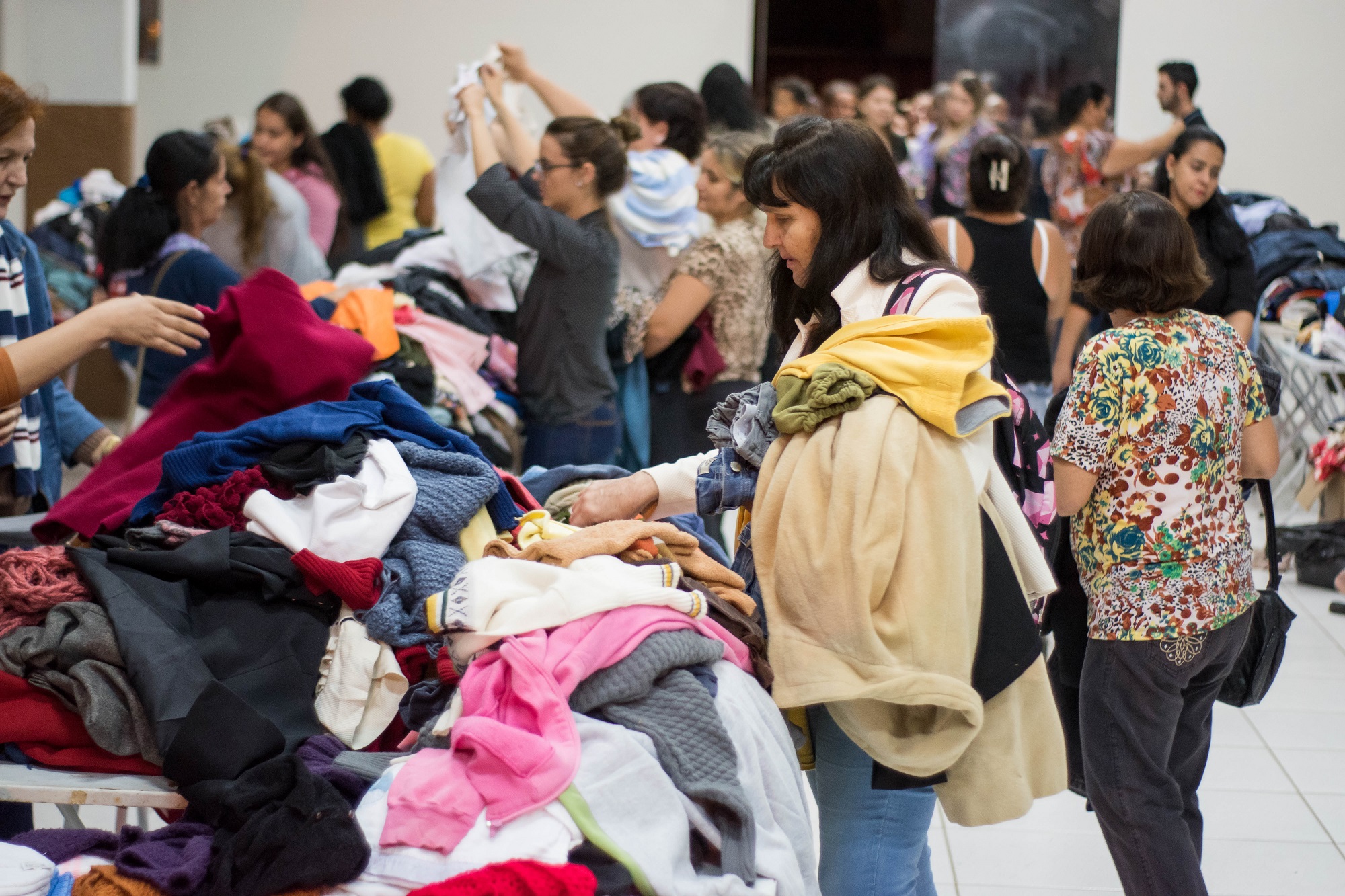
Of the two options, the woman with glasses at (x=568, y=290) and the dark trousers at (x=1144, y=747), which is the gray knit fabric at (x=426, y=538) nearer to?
the dark trousers at (x=1144, y=747)

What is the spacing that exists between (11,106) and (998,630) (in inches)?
72.7

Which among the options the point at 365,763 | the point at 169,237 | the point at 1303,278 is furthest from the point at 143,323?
the point at 1303,278

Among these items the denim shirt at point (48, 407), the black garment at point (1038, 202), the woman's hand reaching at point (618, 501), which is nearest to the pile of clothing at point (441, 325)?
the denim shirt at point (48, 407)

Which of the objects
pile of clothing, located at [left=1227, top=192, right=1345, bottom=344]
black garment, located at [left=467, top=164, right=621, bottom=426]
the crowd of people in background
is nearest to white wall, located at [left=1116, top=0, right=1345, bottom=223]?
the crowd of people in background

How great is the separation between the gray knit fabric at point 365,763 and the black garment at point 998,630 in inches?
26.0

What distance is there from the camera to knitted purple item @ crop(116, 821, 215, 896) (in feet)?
4.59

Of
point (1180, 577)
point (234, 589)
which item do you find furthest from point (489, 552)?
point (1180, 577)

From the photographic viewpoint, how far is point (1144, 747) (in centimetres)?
227

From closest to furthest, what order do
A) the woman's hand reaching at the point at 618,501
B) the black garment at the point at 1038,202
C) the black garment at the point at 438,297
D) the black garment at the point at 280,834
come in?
the black garment at the point at 280,834
the woman's hand reaching at the point at 618,501
the black garment at the point at 438,297
the black garment at the point at 1038,202

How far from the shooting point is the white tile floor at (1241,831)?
2.89m

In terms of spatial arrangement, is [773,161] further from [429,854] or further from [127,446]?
[127,446]

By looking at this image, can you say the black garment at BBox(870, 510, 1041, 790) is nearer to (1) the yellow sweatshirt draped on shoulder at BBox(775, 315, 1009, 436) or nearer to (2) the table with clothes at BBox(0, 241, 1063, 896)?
(2) the table with clothes at BBox(0, 241, 1063, 896)

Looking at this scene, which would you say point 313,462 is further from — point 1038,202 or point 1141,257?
point 1038,202

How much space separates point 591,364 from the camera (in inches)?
146
